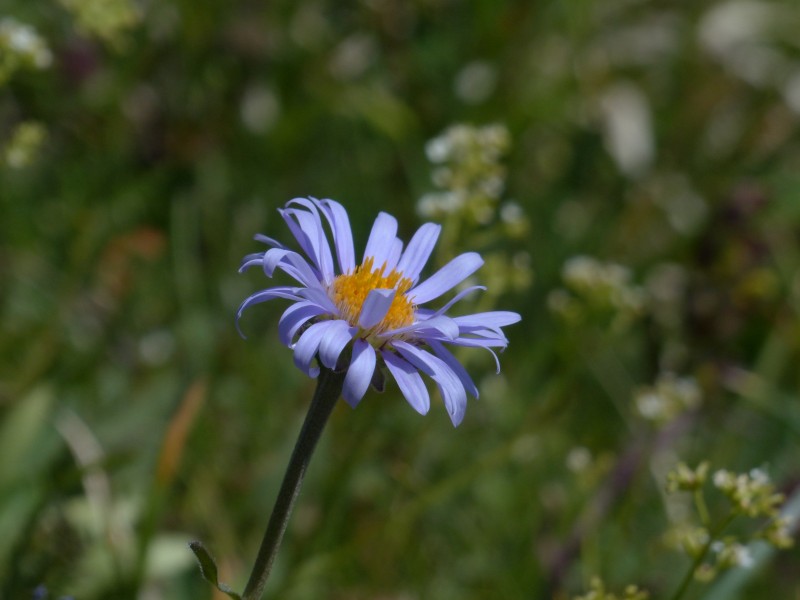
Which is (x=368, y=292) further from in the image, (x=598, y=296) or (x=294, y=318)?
(x=598, y=296)

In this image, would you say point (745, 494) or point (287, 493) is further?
point (745, 494)

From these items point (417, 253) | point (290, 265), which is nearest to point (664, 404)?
point (417, 253)

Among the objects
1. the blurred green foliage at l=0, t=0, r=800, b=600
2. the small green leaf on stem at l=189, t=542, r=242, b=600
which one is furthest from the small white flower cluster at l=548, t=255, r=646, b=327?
the small green leaf on stem at l=189, t=542, r=242, b=600

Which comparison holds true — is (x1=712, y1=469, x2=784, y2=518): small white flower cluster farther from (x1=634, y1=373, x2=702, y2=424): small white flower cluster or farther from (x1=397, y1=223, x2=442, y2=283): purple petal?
(x1=634, y1=373, x2=702, y2=424): small white flower cluster

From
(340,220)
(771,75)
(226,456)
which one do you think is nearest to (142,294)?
(226,456)

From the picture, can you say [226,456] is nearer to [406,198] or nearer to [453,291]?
[453,291]

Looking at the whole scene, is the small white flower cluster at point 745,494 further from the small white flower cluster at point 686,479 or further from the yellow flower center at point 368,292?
the yellow flower center at point 368,292
